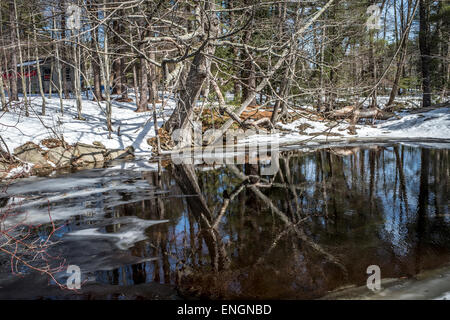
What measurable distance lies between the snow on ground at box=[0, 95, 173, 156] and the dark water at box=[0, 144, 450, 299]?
4354 millimetres

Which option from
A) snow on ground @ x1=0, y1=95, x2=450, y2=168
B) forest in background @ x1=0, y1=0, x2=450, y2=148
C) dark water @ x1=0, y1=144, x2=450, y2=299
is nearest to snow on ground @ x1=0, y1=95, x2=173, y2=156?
snow on ground @ x1=0, y1=95, x2=450, y2=168

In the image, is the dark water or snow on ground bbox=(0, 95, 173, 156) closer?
the dark water

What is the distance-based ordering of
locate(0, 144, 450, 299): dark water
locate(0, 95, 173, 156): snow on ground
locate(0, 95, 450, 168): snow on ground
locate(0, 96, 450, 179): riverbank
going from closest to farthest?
locate(0, 144, 450, 299): dark water
locate(0, 96, 450, 179): riverbank
locate(0, 95, 173, 156): snow on ground
locate(0, 95, 450, 168): snow on ground

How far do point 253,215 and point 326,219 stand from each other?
4.37 feet

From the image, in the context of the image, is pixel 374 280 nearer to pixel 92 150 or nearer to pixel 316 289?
pixel 316 289

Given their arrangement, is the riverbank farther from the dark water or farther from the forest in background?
the dark water

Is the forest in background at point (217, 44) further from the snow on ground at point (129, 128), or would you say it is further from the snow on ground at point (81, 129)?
the snow on ground at point (129, 128)

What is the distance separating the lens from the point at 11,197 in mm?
8641

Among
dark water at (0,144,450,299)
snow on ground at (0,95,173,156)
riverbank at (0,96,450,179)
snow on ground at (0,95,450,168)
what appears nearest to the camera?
dark water at (0,144,450,299)

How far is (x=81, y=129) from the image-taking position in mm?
16297

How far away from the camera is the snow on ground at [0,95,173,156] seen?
13859mm

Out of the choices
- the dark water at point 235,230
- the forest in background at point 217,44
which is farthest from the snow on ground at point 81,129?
the dark water at point 235,230

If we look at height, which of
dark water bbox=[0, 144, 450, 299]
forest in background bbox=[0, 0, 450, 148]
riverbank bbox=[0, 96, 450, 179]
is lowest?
dark water bbox=[0, 144, 450, 299]
